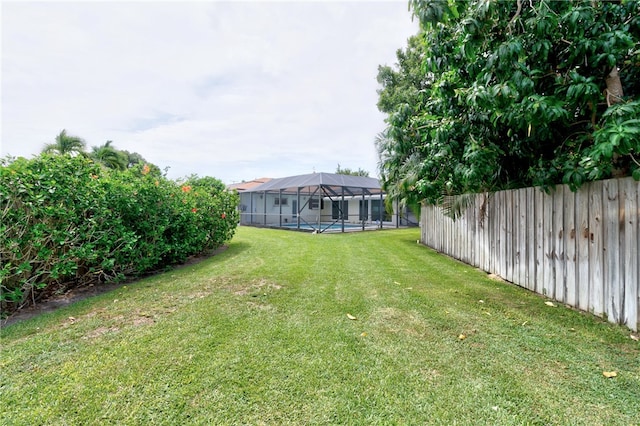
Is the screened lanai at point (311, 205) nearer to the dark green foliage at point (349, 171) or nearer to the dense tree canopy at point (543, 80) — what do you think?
the dense tree canopy at point (543, 80)

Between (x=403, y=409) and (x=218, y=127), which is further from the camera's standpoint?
(x=218, y=127)

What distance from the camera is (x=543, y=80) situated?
142 inches

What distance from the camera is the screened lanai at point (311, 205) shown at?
1667cm

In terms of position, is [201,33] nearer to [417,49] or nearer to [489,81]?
[489,81]

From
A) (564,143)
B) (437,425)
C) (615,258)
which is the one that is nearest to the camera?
(437,425)

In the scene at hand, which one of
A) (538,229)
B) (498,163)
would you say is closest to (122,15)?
(498,163)

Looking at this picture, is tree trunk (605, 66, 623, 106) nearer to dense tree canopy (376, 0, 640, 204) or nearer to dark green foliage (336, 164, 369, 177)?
dense tree canopy (376, 0, 640, 204)

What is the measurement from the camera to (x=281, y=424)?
5.93ft

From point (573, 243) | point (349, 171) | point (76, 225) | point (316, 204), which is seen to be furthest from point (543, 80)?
point (349, 171)

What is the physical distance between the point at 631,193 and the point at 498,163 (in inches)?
89.6

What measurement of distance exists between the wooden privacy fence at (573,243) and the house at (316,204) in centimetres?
953

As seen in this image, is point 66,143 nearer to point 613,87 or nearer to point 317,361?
point 317,361

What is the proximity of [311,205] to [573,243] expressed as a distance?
1861 centimetres

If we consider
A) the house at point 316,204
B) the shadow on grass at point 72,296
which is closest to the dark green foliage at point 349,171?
the house at point 316,204
